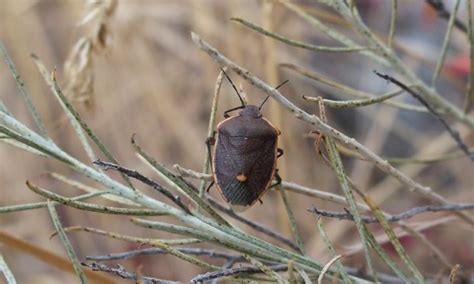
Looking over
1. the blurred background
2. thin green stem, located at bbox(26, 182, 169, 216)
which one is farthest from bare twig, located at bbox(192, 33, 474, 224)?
the blurred background

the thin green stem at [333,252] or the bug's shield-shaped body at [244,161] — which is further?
the bug's shield-shaped body at [244,161]

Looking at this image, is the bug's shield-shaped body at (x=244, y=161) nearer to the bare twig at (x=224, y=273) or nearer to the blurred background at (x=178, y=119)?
the bare twig at (x=224, y=273)

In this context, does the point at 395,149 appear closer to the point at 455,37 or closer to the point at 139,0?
the point at 455,37

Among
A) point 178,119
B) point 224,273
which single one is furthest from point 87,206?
point 178,119

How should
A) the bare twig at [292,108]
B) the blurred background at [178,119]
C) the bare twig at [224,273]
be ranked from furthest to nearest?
the blurred background at [178,119]
the bare twig at [224,273]
the bare twig at [292,108]

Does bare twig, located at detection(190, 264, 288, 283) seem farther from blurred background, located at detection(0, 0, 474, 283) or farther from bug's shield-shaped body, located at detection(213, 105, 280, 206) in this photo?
blurred background, located at detection(0, 0, 474, 283)

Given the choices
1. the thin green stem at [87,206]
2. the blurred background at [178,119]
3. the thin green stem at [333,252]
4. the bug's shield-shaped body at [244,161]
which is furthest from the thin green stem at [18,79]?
the blurred background at [178,119]

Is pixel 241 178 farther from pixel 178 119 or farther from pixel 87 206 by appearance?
pixel 178 119

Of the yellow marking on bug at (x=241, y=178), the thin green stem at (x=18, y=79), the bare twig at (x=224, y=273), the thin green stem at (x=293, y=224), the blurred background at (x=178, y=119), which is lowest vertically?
the bare twig at (x=224, y=273)
